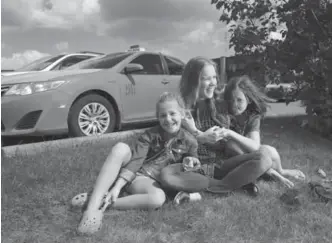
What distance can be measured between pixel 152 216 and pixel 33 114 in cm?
270

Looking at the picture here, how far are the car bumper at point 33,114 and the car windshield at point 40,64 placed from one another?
9.72 ft

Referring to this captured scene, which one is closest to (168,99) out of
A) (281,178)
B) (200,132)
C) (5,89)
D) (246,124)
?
(200,132)

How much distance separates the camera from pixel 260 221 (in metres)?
2.41

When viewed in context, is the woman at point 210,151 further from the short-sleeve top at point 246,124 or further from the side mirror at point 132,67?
Result: the side mirror at point 132,67

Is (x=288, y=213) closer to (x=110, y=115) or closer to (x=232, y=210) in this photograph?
(x=232, y=210)

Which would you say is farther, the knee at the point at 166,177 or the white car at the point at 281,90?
the white car at the point at 281,90

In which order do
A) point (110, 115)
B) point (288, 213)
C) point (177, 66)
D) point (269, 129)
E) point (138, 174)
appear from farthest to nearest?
point (177, 66) → point (269, 129) → point (110, 115) → point (138, 174) → point (288, 213)

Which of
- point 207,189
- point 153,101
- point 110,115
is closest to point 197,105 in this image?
point 207,189

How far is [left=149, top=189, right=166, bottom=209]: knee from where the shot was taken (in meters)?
2.56

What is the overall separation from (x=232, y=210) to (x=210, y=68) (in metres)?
1.16

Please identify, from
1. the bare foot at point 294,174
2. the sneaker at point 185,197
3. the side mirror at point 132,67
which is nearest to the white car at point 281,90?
the side mirror at point 132,67

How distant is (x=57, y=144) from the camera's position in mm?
4344

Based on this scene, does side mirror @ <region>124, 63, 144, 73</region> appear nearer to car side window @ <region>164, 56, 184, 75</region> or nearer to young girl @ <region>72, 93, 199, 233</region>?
car side window @ <region>164, 56, 184, 75</region>

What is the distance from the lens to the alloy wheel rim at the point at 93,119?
492 cm
